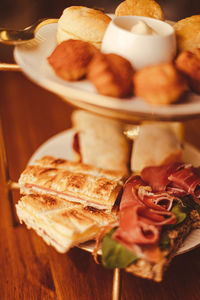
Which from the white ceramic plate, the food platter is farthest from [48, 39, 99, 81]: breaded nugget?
the white ceramic plate

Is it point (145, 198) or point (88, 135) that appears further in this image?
point (88, 135)

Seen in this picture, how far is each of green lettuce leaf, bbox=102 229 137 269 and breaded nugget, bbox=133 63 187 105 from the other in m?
0.33

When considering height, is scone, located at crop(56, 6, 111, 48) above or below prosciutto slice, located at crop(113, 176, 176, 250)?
above

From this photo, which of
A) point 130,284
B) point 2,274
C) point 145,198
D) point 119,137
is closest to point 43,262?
point 2,274

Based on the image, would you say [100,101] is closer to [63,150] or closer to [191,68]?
[191,68]

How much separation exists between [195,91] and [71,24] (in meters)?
0.30

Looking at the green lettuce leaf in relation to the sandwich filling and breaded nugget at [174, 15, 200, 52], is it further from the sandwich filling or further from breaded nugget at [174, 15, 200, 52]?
breaded nugget at [174, 15, 200, 52]

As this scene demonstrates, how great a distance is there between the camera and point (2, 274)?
3.10 ft

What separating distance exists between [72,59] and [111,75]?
0.10 m

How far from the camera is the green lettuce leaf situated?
673mm

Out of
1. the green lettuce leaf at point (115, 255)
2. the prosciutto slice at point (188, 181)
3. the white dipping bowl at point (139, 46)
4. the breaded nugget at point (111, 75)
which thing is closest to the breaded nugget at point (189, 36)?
the white dipping bowl at point (139, 46)

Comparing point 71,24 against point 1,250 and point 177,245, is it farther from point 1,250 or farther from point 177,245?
point 1,250

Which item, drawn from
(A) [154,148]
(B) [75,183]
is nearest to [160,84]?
(B) [75,183]

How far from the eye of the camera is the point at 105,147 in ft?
3.91
